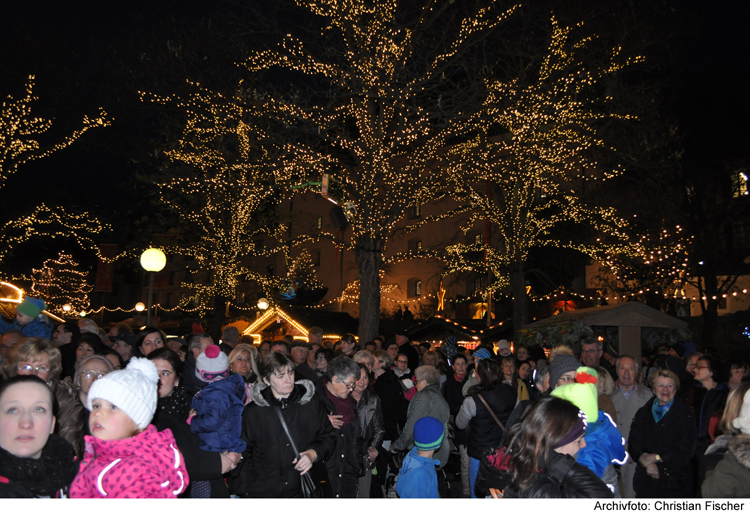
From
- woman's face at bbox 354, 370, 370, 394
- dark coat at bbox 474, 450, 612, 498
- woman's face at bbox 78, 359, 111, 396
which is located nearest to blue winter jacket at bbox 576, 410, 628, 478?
dark coat at bbox 474, 450, 612, 498

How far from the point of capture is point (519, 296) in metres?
20.9

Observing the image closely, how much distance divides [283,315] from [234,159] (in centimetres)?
1019

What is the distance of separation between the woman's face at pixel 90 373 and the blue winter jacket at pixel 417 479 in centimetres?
275

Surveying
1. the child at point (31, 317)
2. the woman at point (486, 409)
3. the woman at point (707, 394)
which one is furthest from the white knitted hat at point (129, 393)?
the child at point (31, 317)

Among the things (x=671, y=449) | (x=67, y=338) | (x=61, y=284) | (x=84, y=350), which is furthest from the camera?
(x=61, y=284)

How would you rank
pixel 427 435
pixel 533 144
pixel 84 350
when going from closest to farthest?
1. pixel 427 435
2. pixel 84 350
3. pixel 533 144

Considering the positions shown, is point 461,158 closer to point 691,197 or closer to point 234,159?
point 234,159

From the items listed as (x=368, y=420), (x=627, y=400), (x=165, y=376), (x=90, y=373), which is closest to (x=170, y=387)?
(x=165, y=376)

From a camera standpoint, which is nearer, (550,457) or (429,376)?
(550,457)

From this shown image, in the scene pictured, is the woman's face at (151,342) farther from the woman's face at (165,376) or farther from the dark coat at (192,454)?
the dark coat at (192,454)

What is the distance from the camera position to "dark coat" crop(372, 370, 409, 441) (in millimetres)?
8055

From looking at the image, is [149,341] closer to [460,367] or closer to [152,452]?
[152,452]

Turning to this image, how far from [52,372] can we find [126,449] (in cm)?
236

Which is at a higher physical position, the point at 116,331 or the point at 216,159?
the point at 216,159
